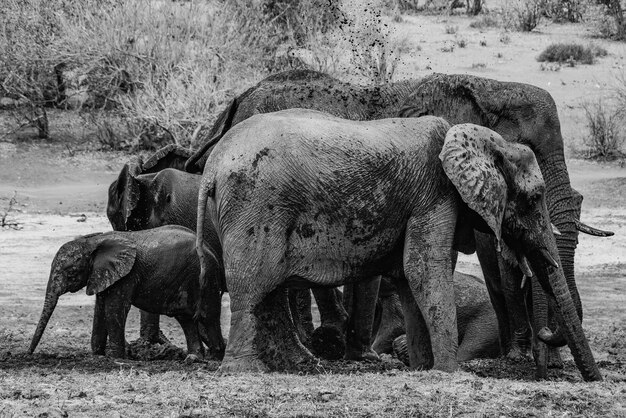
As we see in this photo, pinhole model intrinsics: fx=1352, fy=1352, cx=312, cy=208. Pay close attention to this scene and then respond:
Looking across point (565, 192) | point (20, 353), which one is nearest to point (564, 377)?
point (565, 192)

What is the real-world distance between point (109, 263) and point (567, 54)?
21.1m

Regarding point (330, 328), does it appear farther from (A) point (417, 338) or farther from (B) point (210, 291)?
(A) point (417, 338)

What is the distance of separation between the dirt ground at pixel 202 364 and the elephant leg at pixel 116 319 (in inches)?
8.6

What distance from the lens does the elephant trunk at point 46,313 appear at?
9586 mm

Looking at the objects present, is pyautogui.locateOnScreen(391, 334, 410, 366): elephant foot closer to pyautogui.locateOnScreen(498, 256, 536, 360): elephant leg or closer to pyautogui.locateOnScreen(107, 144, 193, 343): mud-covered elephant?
pyautogui.locateOnScreen(498, 256, 536, 360): elephant leg

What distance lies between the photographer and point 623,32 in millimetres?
32250

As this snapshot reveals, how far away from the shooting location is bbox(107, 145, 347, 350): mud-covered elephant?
1096 cm

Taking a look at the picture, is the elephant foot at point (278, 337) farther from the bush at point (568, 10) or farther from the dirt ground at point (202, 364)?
the bush at point (568, 10)

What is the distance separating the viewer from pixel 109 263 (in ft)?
32.3

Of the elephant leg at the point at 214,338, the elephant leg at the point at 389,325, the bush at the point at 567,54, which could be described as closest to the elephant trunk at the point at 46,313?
the elephant leg at the point at 214,338

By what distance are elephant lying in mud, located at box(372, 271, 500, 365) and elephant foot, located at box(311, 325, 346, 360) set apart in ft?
1.61

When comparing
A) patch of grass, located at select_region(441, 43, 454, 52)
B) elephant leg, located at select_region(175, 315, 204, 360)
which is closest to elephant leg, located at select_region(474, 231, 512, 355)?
elephant leg, located at select_region(175, 315, 204, 360)

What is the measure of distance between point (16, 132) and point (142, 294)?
41.8ft

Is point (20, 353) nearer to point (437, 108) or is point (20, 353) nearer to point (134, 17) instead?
point (437, 108)
